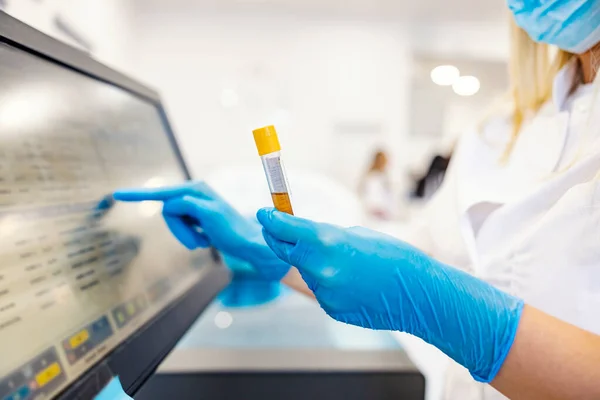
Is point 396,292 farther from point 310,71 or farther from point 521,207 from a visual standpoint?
point 310,71

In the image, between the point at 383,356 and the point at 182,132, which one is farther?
the point at 182,132

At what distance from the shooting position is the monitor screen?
0.34 meters

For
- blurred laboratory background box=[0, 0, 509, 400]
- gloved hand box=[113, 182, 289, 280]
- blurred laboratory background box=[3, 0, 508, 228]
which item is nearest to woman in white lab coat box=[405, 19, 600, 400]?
gloved hand box=[113, 182, 289, 280]

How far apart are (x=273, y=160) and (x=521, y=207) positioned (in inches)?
15.1

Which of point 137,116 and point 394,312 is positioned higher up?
point 137,116

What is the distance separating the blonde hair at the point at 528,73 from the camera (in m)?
0.72

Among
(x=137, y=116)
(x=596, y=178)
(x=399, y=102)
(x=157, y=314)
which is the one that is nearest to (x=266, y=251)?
(x=157, y=314)

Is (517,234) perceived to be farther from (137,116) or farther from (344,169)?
(344,169)

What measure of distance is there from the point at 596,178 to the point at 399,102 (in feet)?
11.8

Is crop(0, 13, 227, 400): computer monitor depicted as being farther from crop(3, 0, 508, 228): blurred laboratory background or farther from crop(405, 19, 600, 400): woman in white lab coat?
crop(3, 0, 508, 228): blurred laboratory background

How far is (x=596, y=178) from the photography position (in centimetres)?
46

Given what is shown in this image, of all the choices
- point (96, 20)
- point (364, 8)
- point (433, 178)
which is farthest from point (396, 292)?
point (433, 178)

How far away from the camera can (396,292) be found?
40cm

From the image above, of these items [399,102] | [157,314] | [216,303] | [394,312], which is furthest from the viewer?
[399,102]
